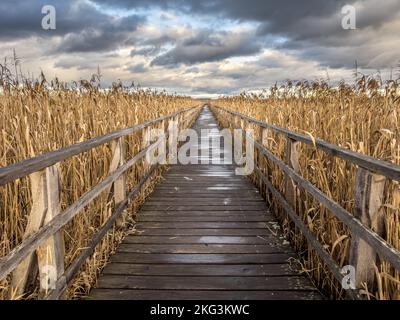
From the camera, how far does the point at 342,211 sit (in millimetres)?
2178

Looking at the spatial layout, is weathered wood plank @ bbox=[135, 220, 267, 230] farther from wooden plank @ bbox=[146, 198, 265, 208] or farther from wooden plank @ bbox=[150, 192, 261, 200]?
wooden plank @ bbox=[150, 192, 261, 200]

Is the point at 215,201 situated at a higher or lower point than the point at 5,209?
lower

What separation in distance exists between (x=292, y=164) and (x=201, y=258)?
131 centimetres

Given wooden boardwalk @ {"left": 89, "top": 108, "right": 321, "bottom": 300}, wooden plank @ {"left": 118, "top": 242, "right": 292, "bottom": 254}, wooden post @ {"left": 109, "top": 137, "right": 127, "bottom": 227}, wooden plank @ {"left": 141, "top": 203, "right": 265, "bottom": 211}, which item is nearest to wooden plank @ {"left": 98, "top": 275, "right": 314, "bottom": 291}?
wooden boardwalk @ {"left": 89, "top": 108, "right": 321, "bottom": 300}

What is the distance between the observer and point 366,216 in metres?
1.95

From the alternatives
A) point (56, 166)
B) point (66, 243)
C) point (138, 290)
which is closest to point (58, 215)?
point (56, 166)

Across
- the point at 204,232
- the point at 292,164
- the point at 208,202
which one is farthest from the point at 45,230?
the point at 208,202

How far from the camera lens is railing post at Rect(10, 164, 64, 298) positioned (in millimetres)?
1889

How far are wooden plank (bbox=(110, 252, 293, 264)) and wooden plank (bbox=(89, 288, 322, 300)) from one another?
0.54 meters

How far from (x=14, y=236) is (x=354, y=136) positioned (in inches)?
112

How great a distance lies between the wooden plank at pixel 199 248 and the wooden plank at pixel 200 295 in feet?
2.50

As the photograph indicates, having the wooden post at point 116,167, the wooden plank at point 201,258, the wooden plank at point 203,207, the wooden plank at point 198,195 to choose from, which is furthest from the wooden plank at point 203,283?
the wooden plank at point 198,195

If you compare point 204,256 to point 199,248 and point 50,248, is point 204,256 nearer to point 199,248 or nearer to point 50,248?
point 199,248
